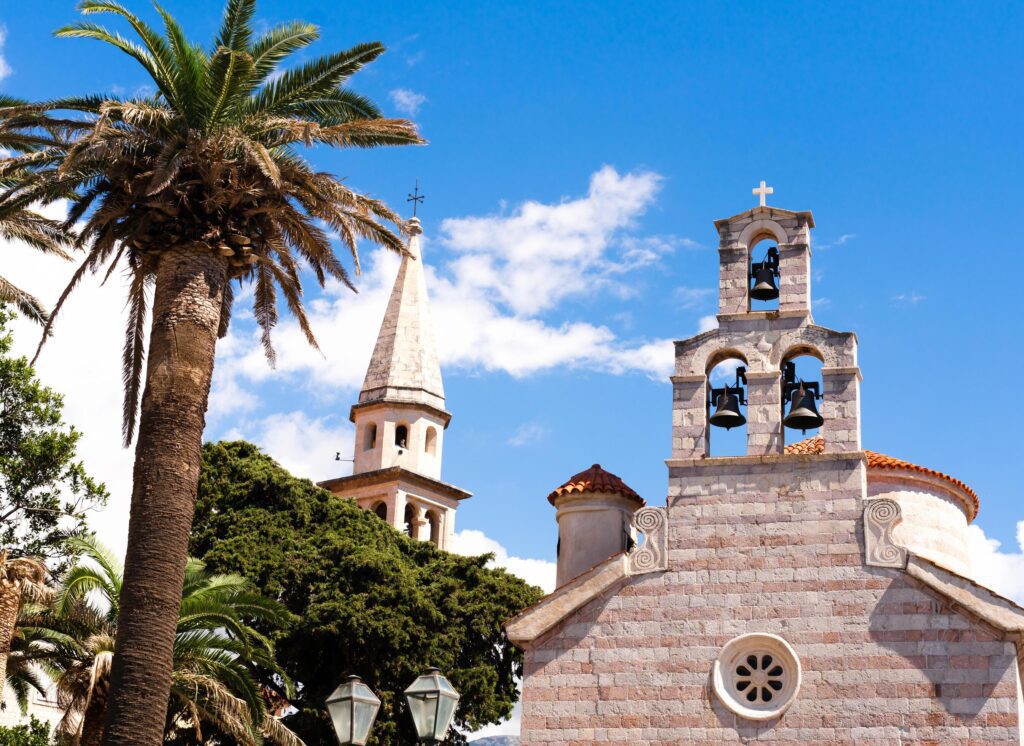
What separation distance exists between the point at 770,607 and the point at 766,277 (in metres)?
5.67

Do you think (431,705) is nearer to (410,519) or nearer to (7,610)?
(7,610)

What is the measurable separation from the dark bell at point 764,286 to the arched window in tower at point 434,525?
24.9 meters

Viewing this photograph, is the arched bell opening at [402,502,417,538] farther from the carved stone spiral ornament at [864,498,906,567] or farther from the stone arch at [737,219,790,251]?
the carved stone spiral ornament at [864,498,906,567]

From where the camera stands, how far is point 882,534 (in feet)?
73.8

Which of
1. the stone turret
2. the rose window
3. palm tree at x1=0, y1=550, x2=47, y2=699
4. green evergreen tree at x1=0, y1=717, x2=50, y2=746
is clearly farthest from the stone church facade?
green evergreen tree at x1=0, y1=717, x2=50, y2=746

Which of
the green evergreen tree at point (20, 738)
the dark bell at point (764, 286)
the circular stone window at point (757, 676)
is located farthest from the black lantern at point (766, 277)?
the green evergreen tree at point (20, 738)

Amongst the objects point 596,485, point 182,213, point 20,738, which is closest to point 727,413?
point 596,485

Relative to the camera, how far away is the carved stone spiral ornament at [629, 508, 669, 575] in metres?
23.5

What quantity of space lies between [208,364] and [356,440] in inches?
1191

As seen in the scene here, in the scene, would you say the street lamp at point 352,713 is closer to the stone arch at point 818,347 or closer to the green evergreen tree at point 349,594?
the stone arch at point 818,347

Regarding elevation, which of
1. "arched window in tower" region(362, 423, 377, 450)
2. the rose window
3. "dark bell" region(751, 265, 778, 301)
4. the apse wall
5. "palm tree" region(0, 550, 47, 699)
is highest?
"arched window in tower" region(362, 423, 377, 450)

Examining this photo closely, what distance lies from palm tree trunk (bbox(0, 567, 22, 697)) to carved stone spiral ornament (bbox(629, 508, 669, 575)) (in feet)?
30.8

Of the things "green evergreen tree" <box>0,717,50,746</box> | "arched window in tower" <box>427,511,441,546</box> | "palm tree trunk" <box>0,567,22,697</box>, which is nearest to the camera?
"palm tree trunk" <box>0,567,22,697</box>

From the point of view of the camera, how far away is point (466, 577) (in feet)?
126
